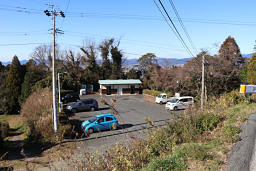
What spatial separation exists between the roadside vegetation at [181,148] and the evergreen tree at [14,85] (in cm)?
2665

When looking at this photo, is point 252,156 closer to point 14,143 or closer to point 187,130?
point 187,130

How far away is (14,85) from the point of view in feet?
98.2

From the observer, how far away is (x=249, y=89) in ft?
49.0

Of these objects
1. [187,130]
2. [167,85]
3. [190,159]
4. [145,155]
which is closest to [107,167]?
[145,155]

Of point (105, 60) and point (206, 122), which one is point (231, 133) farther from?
point (105, 60)

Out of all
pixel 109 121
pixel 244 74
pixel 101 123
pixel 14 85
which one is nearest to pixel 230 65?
pixel 244 74

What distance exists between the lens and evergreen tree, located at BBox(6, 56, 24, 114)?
1150 inches

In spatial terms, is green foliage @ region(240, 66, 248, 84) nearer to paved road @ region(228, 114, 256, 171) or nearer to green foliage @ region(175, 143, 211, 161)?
paved road @ region(228, 114, 256, 171)

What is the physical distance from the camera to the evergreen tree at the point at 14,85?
2922cm

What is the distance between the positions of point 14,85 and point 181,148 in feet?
96.8

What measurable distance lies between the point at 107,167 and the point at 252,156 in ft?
13.5

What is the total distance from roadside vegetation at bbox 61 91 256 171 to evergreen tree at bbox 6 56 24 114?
26.7 m

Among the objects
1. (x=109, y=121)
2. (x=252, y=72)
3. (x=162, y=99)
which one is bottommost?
(x=109, y=121)

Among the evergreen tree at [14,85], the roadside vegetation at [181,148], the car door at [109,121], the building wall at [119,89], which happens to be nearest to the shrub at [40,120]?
the car door at [109,121]
